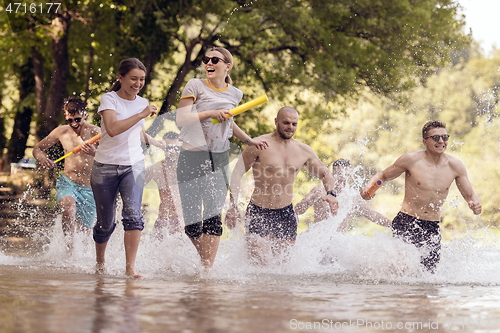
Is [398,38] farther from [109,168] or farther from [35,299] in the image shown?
[35,299]

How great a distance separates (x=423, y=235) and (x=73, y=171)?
12.5 feet

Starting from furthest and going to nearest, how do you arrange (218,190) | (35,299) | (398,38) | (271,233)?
(398,38) → (271,233) → (218,190) → (35,299)

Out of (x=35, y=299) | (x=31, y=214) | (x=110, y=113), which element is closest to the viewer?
(x=35, y=299)

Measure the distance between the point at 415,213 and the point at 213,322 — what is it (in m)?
3.77

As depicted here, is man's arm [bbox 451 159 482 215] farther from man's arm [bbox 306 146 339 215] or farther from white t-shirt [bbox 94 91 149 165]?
white t-shirt [bbox 94 91 149 165]

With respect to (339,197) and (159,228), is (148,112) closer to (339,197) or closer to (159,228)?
(159,228)

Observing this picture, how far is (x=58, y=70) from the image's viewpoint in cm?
1630

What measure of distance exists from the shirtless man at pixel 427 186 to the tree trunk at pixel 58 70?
10796 millimetres

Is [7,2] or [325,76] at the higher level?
[7,2]

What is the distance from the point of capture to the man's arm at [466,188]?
21.5ft

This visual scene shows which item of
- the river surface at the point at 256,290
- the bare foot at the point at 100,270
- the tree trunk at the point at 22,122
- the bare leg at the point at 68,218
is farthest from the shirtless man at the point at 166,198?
the tree trunk at the point at 22,122

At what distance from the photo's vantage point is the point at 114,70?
17.0 metres

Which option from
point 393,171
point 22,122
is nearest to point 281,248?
point 393,171

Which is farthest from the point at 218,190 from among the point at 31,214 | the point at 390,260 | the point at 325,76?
the point at 325,76
